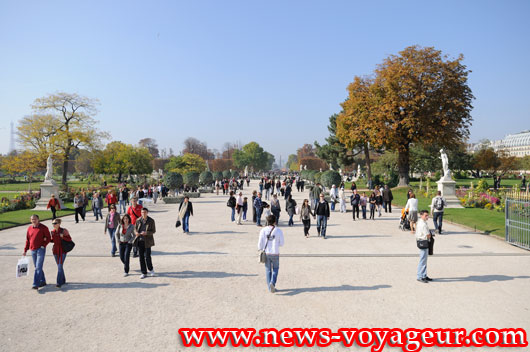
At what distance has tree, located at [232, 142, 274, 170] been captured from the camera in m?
128

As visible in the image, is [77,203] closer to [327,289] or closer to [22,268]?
[22,268]

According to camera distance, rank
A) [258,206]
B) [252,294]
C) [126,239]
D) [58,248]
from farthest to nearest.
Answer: [258,206], [126,239], [58,248], [252,294]

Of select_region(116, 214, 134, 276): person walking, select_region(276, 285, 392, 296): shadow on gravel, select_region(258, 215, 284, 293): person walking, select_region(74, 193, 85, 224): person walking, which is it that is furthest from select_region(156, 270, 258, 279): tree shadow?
select_region(74, 193, 85, 224): person walking

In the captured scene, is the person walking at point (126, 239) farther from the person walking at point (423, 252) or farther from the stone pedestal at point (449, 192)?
the stone pedestal at point (449, 192)

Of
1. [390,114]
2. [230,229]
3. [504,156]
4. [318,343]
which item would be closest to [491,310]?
[318,343]

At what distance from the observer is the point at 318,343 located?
466 centimetres

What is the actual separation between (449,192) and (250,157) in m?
113

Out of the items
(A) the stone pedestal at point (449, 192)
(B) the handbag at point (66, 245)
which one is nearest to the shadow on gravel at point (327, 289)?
(B) the handbag at point (66, 245)

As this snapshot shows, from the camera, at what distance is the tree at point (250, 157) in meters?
128

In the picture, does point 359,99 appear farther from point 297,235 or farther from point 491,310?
point 491,310

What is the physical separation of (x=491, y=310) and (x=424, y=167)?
49.2 metres

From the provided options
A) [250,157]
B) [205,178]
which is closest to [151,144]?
[250,157]

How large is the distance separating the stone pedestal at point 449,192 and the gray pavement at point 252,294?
9984mm

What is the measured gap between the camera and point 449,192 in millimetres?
20531
